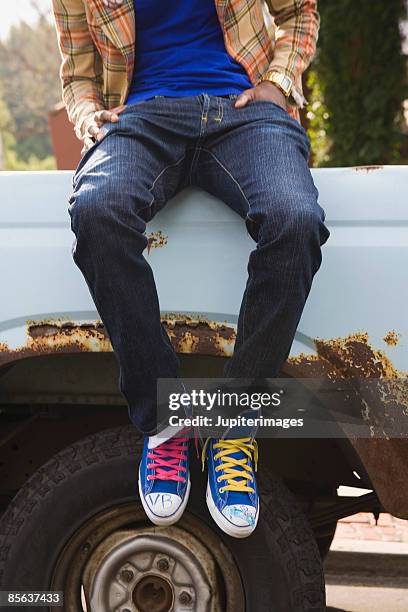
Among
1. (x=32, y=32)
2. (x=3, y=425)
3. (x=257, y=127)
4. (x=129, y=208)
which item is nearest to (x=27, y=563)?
(x=3, y=425)

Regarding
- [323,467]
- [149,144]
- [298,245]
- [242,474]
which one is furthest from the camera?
[323,467]

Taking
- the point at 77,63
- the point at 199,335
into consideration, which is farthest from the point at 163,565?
the point at 77,63

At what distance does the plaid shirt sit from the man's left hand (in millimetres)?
76

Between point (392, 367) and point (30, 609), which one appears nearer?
point (392, 367)

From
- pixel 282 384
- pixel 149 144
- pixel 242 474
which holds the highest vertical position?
pixel 149 144

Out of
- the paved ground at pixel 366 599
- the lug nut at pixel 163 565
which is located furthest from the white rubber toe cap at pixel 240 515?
the paved ground at pixel 366 599

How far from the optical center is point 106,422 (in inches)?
104

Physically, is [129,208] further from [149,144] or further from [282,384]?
[282,384]

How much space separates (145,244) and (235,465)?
63 centimetres

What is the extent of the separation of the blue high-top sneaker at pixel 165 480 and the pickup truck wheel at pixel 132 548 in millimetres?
73

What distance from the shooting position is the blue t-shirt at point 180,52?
2.52 meters

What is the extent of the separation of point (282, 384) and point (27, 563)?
872 millimetres

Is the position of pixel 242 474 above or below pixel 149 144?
below

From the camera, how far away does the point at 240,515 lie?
2078 mm
